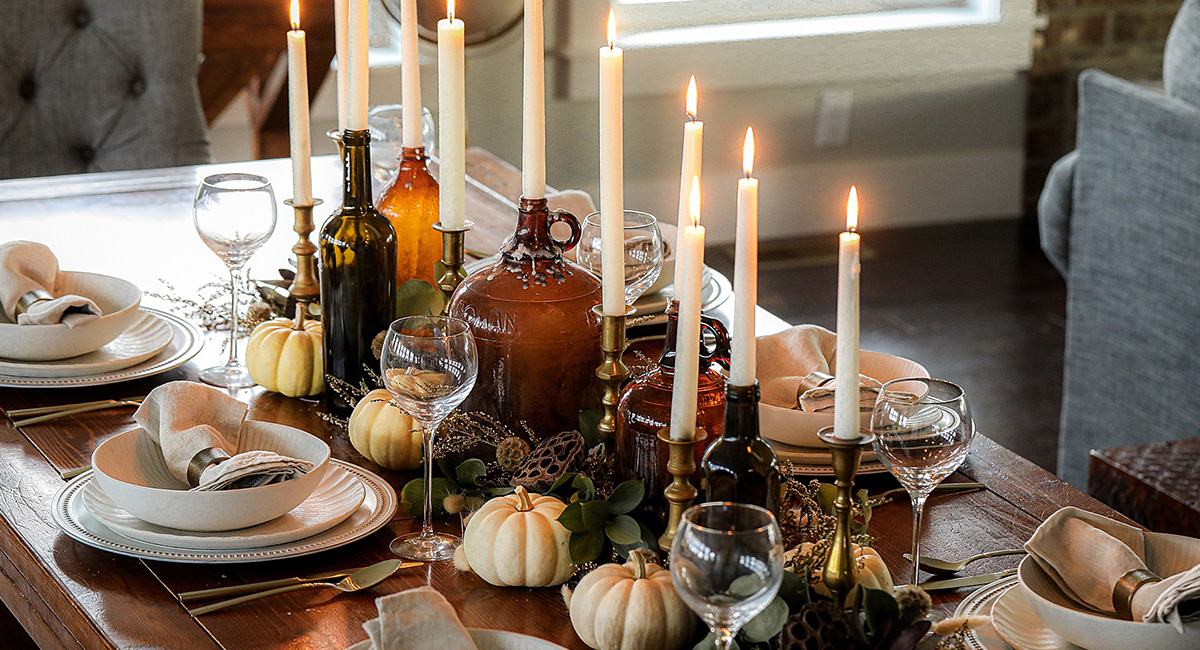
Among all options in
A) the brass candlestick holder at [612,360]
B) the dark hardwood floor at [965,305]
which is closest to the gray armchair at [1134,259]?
the dark hardwood floor at [965,305]

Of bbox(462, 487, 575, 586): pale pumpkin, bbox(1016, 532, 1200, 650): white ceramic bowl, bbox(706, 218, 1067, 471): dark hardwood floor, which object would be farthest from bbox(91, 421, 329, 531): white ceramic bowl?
bbox(706, 218, 1067, 471): dark hardwood floor

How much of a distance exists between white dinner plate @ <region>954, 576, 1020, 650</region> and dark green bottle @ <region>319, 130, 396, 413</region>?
21.6 inches

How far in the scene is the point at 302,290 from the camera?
1.30 m

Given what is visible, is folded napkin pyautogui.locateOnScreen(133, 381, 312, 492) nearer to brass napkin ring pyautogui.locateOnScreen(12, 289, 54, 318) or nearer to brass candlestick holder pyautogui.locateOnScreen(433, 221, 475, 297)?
brass candlestick holder pyautogui.locateOnScreen(433, 221, 475, 297)

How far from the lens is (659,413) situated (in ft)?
2.94

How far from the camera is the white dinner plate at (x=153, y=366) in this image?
125 cm

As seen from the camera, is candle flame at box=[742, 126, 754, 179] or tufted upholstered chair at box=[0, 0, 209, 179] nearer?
candle flame at box=[742, 126, 754, 179]

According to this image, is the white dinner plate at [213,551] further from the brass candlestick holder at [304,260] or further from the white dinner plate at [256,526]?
the brass candlestick holder at [304,260]

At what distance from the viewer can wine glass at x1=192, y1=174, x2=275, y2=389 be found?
127 cm

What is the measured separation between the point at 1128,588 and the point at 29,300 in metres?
1.00

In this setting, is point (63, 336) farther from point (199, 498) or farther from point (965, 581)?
point (965, 581)

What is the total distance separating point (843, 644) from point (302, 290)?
0.72 m

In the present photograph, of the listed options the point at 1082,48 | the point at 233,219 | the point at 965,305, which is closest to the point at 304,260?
the point at 233,219

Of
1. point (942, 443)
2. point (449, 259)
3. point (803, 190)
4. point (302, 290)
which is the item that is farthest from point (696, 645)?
point (803, 190)
